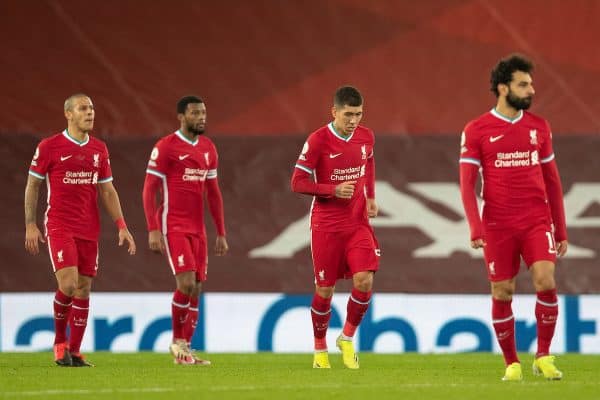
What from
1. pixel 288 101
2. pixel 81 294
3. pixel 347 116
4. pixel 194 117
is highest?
pixel 288 101

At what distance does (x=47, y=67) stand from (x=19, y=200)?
1420 mm

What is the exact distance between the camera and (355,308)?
1002cm

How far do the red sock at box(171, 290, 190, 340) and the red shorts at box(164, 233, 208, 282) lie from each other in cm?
22

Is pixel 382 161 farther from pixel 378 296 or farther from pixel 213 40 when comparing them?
pixel 213 40

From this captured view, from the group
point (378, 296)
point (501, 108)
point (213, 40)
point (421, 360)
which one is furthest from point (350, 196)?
point (213, 40)

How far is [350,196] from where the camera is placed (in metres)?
9.67

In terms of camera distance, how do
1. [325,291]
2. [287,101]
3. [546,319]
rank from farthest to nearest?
[287,101], [325,291], [546,319]

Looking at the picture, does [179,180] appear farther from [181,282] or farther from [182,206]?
[181,282]

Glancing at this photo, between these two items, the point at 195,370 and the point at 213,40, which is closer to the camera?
the point at 195,370

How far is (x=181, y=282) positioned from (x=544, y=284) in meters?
3.48

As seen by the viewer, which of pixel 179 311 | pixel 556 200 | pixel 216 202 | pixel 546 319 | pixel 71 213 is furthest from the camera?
pixel 216 202

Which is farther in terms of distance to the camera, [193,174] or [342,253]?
[193,174]

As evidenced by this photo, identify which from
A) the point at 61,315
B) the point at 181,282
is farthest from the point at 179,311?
the point at 61,315

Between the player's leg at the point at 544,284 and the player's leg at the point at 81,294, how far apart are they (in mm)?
3921
